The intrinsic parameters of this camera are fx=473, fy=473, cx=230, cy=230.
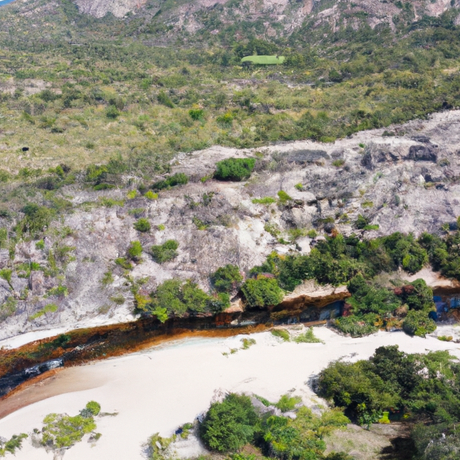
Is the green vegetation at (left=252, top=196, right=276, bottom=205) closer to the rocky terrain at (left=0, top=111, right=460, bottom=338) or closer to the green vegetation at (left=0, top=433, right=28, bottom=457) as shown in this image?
the rocky terrain at (left=0, top=111, right=460, bottom=338)

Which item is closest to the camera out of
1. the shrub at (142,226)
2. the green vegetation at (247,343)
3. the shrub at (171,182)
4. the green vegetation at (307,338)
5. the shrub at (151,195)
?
the green vegetation at (247,343)

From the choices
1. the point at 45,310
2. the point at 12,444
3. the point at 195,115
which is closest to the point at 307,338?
the point at 45,310

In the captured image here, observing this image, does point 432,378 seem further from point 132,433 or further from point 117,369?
point 117,369

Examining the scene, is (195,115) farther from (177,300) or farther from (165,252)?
(177,300)

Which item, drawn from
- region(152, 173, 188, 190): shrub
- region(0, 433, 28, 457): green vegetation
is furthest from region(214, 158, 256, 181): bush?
region(0, 433, 28, 457): green vegetation

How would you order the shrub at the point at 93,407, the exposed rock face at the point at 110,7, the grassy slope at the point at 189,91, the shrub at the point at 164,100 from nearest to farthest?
the shrub at the point at 93,407, the grassy slope at the point at 189,91, the shrub at the point at 164,100, the exposed rock face at the point at 110,7

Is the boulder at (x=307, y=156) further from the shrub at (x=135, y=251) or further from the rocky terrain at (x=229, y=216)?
the shrub at (x=135, y=251)

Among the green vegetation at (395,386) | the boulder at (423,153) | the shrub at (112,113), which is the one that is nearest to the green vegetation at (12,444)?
the green vegetation at (395,386)
